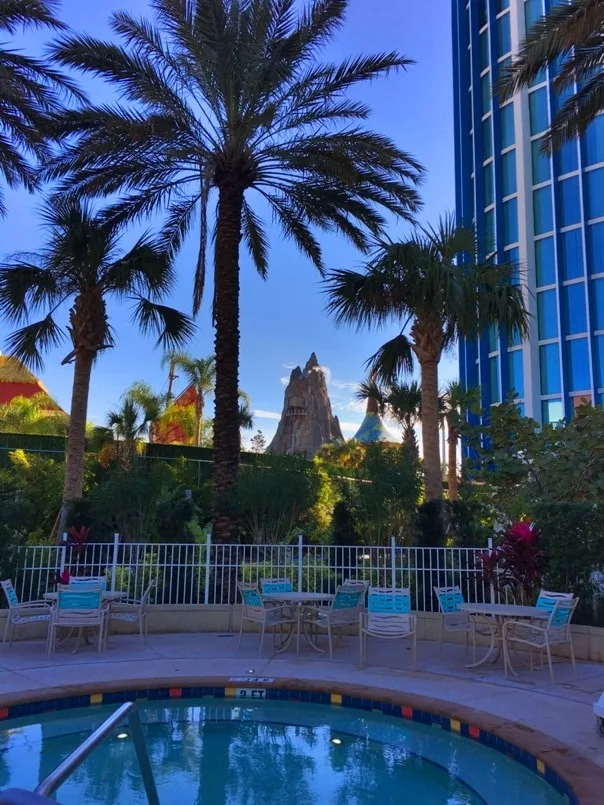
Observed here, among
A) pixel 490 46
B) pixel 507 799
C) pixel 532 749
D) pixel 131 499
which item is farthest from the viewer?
pixel 490 46

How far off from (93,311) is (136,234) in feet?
6.25

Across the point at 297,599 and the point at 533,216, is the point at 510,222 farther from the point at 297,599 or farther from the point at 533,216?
the point at 297,599

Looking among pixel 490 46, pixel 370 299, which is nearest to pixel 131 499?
pixel 370 299

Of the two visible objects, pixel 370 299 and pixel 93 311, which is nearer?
pixel 370 299

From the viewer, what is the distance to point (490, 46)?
35.8m

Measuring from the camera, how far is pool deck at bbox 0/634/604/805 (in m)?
5.53

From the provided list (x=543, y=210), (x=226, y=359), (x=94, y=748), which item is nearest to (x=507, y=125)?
(x=543, y=210)

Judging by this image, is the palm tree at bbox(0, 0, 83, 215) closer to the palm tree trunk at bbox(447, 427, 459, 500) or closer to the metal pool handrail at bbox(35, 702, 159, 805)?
the metal pool handrail at bbox(35, 702, 159, 805)

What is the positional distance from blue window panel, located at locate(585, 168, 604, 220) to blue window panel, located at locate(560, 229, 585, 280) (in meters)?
0.97

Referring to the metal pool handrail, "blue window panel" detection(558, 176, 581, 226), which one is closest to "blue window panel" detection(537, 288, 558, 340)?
"blue window panel" detection(558, 176, 581, 226)

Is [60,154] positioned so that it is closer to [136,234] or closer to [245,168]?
[136,234]

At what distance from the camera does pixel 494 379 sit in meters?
34.6

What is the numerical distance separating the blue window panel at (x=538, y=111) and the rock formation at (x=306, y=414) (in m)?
35.7

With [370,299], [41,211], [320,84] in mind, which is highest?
[320,84]
